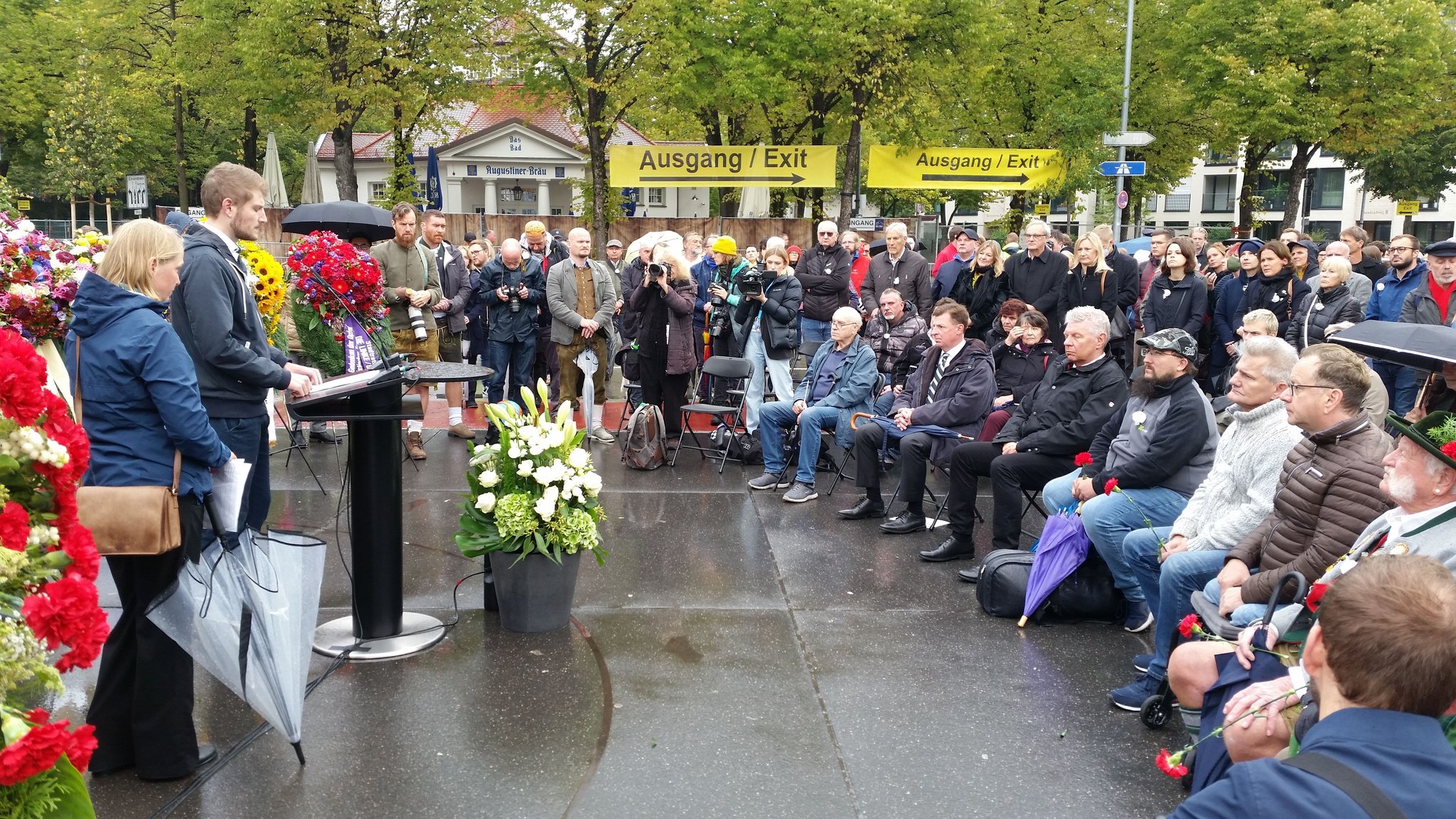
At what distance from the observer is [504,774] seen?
13.5 feet

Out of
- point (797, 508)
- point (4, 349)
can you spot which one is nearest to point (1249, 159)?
point (797, 508)

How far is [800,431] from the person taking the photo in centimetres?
873

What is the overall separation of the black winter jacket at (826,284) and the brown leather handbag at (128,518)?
340 inches

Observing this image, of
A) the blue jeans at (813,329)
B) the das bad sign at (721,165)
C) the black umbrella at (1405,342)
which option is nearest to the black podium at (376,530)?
the black umbrella at (1405,342)

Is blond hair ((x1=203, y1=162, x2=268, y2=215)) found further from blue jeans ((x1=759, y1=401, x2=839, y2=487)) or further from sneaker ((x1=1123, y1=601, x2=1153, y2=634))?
blue jeans ((x1=759, y1=401, x2=839, y2=487))

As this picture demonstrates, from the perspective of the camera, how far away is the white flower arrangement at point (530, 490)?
538 centimetres

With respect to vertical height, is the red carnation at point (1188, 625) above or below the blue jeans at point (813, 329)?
below

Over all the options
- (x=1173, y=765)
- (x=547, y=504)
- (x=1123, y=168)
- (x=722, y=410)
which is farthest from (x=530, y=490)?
(x=1123, y=168)

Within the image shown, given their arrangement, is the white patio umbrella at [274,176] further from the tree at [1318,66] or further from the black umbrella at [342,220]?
the tree at [1318,66]

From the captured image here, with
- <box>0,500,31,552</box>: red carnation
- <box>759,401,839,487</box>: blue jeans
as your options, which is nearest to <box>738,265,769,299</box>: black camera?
<box>759,401,839,487</box>: blue jeans

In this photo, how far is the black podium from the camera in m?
5.05

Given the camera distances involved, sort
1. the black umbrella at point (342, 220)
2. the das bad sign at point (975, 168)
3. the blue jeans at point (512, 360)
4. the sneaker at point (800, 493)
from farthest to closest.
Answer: the das bad sign at point (975, 168), the blue jeans at point (512, 360), the black umbrella at point (342, 220), the sneaker at point (800, 493)

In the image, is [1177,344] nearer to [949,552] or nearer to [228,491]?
[949,552]

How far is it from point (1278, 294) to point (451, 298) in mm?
7763
